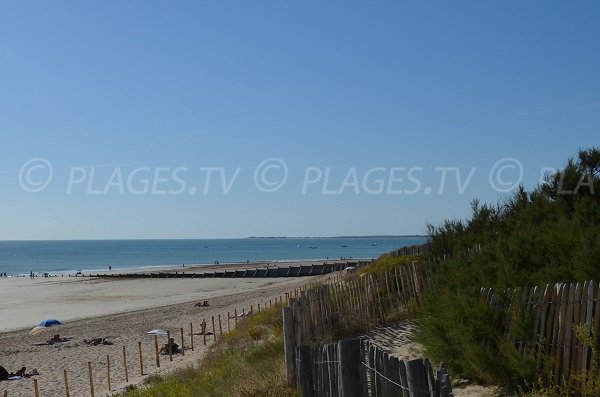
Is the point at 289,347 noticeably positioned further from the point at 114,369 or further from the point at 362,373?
the point at 114,369

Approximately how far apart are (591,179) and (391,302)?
4.82 m

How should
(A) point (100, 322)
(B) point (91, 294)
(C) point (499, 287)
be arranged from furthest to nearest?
(B) point (91, 294) → (A) point (100, 322) → (C) point (499, 287)

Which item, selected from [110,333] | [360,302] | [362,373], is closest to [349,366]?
[362,373]

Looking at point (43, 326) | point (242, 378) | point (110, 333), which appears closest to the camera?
point (242, 378)

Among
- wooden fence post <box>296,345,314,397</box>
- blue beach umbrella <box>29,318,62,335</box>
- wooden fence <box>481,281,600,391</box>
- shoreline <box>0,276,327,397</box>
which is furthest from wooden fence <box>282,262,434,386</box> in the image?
blue beach umbrella <box>29,318,62,335</box>

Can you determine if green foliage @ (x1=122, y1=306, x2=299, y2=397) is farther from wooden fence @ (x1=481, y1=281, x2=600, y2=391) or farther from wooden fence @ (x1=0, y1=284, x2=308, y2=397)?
wooden fence @ (x1=0, y1=284, x2=308, y2=397)

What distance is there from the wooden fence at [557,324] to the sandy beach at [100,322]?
41.5ft

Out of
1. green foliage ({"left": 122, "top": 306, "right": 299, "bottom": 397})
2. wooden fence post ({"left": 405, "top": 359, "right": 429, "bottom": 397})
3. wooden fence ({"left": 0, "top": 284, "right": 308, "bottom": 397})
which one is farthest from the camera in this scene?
wooden fence ({"left": 0, "top": 284, "right": 308, "bottom": 397})

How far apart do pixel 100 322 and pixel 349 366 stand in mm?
33554

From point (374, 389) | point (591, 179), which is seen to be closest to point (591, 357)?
point (374, 389)

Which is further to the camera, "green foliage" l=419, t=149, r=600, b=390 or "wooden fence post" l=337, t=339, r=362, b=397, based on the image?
"green foliage" l=419, t=149, r=600, b=390

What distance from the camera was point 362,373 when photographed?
6145mm

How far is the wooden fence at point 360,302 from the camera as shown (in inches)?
455

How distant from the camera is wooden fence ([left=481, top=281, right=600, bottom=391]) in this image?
6.06 m
